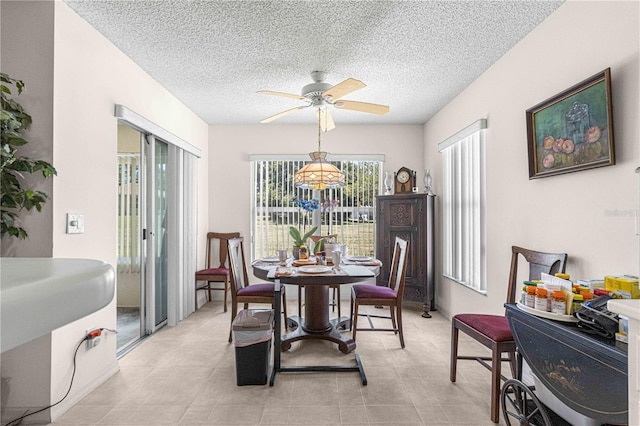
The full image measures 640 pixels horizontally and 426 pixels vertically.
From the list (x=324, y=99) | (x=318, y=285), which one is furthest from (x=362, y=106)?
(x=318, y=285)

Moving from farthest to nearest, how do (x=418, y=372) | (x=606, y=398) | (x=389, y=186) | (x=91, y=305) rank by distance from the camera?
(x=389, y=186)
(x=418, y=372)
(x=606, y=398)
(x=91, y=305)

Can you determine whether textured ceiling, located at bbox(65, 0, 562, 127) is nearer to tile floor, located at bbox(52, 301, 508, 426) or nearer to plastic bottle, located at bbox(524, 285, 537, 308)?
plastic bottle, located at bbox(524, 285, 537, 308)

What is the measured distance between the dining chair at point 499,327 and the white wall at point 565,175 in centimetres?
10

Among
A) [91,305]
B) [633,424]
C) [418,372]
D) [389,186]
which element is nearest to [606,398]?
[633,424]

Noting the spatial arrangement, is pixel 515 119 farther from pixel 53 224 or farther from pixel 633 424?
pixel 53 224

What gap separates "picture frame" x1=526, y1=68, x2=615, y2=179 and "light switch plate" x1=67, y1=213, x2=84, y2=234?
312 cm

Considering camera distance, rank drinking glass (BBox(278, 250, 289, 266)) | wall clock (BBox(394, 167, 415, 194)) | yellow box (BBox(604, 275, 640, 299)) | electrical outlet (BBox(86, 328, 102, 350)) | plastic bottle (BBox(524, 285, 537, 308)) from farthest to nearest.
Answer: wall clock (BBox(394, 167, 415, 194))
drinking glass (BBox(278, 250, 289, 266))
electrical outlet (BBox(86, 328, 102, 350))
plastic bottle (BBox(524, 285, 537, 308))
yellow box (BBox(604, 275, 640, 299))

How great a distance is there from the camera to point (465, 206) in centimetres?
368

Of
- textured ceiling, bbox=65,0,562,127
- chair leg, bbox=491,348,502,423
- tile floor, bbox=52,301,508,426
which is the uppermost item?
textured ceiling, bbox=65,0,562,127

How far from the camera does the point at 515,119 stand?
270cm

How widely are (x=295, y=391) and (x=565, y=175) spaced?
228 centimetres

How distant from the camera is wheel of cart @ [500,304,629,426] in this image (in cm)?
120

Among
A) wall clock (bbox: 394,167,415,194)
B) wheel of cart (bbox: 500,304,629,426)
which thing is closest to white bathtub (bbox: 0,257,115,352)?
wheel of cart (bbox: 500,304,629,426)

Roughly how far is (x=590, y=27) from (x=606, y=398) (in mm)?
1971
